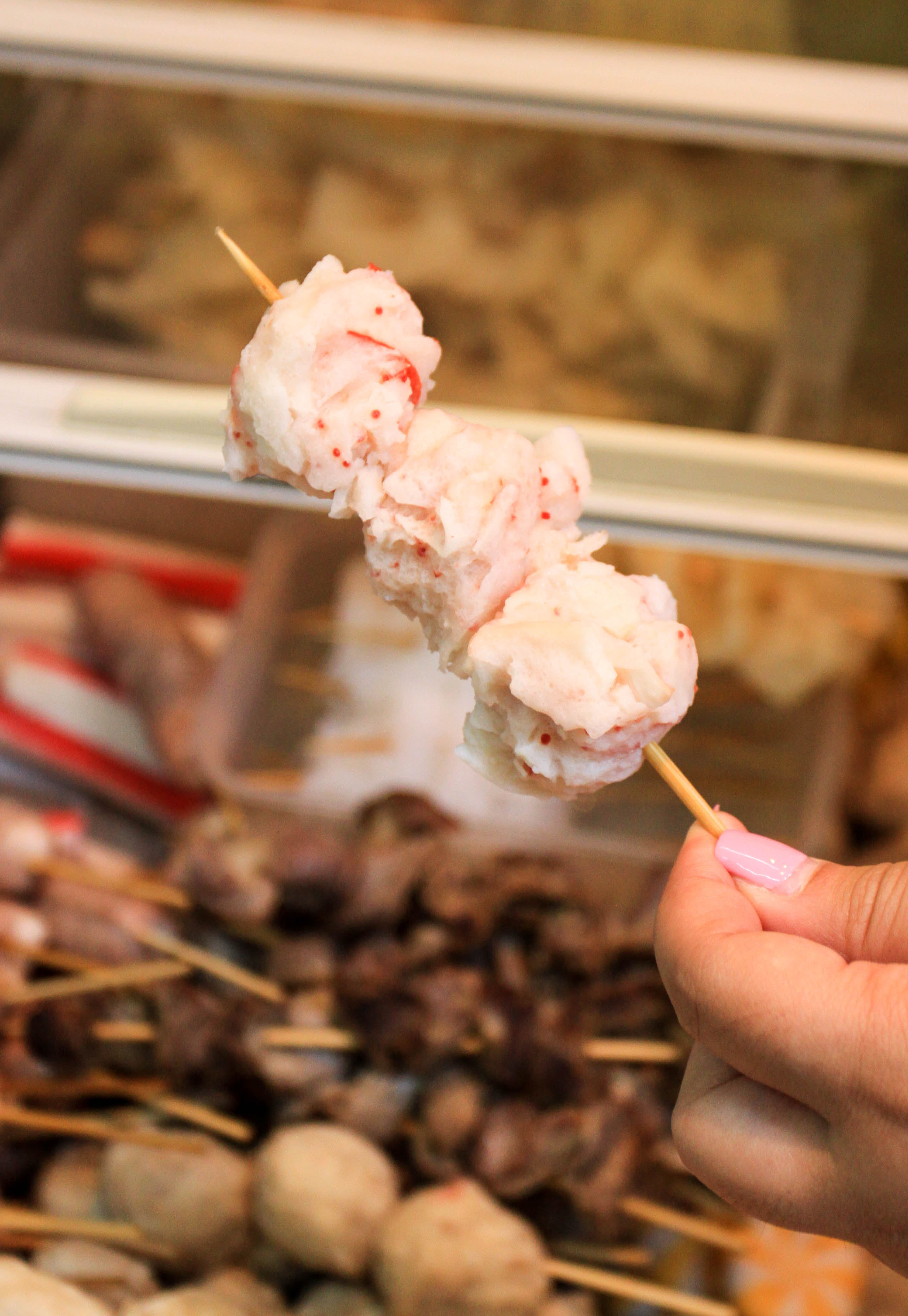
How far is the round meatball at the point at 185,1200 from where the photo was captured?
151 centimetres

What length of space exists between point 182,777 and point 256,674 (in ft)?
0.72

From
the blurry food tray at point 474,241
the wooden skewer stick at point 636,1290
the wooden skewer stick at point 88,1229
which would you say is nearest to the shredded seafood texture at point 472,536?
the wooden skewer stick at point 636,1290

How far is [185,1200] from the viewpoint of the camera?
1509 mm

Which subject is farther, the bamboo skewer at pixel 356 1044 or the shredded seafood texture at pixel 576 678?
the bamboo skewer at pixel 356 1044

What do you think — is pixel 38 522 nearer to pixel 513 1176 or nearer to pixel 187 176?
pixel 187 176

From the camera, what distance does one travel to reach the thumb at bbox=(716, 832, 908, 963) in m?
0.82

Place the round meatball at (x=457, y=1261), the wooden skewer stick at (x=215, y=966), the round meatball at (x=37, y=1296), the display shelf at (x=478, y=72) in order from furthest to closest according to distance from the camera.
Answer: the wooden skewer stick at (x=215, y=966), the display shelf at (x=478, y=72), the round meatball at (x=457, y=1261), the round meatball at (x=37, y=1296)

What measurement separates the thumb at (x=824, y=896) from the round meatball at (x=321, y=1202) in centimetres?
83

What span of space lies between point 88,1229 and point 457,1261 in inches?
18.6

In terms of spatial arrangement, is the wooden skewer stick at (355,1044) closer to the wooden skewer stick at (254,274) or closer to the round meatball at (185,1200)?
the round meatball at (185,1200)

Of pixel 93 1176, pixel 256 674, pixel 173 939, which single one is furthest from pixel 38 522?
pixel 93 1176

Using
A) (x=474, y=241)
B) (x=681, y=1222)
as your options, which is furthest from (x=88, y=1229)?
(x=474, y=241)

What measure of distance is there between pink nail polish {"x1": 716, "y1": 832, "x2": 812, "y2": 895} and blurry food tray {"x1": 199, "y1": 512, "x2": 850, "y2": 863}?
945 millimetres

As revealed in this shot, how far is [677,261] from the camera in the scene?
7.88 ft
